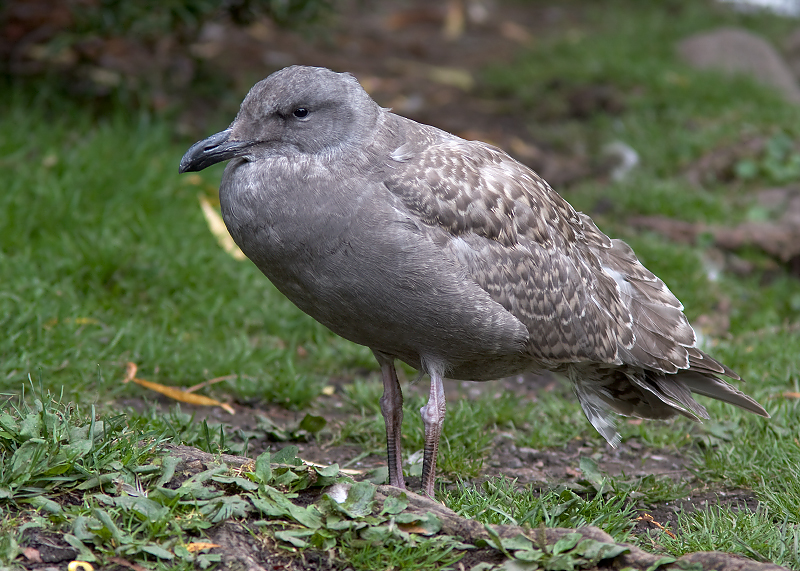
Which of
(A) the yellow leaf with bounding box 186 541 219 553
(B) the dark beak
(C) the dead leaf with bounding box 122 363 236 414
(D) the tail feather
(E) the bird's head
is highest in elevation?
(E) the bird's head

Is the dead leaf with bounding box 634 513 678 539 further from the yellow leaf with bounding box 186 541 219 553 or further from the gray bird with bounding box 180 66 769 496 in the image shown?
the yellow leaf with bounding box 186 541 219 553

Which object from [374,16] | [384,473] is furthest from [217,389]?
[374,16]

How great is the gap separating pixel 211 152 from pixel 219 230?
2.90 m

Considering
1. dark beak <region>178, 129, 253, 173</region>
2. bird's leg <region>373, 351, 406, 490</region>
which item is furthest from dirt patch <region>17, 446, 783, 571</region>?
dark beak <region>178, 129, 253, 173</region>

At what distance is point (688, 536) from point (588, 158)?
19.4ft

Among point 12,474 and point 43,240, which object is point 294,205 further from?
point 43,240

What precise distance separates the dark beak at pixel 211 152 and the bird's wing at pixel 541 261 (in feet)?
2.28

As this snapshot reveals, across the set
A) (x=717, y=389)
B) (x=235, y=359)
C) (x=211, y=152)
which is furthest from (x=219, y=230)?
(x=717, y=389)

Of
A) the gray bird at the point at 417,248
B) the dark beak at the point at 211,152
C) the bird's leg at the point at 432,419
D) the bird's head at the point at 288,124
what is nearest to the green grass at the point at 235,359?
the bird's leg at the point at 432,419

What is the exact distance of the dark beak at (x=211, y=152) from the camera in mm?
4012

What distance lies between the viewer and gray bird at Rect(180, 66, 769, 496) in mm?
3795

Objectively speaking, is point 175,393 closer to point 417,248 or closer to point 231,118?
point 417,248

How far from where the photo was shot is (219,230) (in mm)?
6855

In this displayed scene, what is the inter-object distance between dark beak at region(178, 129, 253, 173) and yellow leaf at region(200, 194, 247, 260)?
8.09ft
